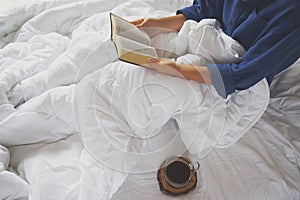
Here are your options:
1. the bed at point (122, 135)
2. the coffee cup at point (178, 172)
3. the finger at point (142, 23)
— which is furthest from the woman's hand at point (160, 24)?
the coffee cup at point (178, 172)

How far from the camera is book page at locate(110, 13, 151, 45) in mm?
842

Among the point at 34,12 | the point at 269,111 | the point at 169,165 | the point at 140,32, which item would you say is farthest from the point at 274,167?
the point at 34,12

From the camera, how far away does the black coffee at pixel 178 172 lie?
82 centimetres

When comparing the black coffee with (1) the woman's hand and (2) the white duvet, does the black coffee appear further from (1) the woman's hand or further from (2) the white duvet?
(1) the woman's hand

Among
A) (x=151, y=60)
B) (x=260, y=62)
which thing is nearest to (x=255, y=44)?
(x=260, y=62)

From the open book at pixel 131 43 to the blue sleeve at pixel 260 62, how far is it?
16cm

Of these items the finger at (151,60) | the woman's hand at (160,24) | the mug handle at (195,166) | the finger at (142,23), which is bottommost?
the mug handle at (195,166)

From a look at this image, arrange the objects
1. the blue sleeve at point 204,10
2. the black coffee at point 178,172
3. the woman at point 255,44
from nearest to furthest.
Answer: the woman at point 255,44 → the black coffee at point 178,172 → the blue sleeve at point 204,10

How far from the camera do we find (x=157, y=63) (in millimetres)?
796

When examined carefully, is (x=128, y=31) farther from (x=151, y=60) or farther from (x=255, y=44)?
(x=255, y=44)

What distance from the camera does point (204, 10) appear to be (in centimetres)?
97

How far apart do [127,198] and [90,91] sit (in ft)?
0.88

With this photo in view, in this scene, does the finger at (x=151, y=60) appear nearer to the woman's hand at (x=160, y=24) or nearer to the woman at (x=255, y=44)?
the woman at (x=255, y=44)

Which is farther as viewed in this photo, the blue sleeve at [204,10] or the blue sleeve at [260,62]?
the blue sleeve at [204,10]
